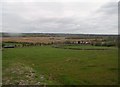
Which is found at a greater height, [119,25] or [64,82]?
[119,25]

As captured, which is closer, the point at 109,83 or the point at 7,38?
the point at 109,83

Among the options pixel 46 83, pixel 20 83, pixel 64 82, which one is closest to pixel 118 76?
pixel 64 82

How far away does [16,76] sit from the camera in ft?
81.2

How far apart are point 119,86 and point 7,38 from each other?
93.7 meters

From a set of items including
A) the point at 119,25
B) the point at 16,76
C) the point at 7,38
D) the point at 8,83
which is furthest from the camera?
→ the point at 7,38

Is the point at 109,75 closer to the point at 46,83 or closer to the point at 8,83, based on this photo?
the point at 46,83

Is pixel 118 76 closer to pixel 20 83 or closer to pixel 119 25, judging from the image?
pixel 20 83

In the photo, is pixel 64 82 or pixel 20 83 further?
pixel 64 82

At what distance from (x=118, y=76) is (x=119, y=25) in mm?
17293

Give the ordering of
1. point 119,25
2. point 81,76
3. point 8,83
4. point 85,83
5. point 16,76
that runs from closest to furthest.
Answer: point 8,83 < point 85,83 < point 16,76 < point 81,76 < point 119,25

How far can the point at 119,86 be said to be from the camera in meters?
21.8

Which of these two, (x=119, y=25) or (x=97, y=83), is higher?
(x=119, y=25)

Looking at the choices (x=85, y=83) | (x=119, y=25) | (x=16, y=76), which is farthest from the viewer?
(x=119, y=25)

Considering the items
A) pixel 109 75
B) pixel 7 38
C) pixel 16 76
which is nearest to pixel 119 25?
pixel 109 75
